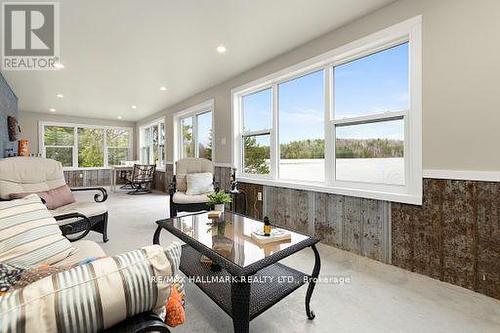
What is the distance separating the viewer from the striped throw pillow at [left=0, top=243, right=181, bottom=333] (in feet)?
1.75

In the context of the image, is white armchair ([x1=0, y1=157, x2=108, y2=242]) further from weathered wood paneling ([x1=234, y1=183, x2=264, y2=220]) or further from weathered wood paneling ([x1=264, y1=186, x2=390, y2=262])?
weathered wood paneling ([x1=264, y1=186, x2=390, y2=262])

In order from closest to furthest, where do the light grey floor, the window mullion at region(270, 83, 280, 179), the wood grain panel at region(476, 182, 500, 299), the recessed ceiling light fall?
the light grey floor, the wood grain panel at region(476, 182, 500, 299), the recessed ceiling light, the window mullion at region(270, 83, 280, 179)

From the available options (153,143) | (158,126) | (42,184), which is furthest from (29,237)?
(153,143)

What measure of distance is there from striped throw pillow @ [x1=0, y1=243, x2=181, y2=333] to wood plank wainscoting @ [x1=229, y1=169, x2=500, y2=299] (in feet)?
7.21

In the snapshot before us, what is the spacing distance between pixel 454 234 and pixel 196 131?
5.13 meters

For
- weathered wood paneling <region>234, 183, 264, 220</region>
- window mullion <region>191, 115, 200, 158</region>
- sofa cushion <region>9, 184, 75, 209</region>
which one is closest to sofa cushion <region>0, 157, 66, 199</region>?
sofa cushion <region>9, 184, 75, 209</region>

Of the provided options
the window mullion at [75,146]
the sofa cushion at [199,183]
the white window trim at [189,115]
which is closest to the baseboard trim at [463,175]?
the sofa cushion at [199,183]

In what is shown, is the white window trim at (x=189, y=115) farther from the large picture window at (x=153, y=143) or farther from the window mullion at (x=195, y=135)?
the large picture window at (x=153, y=143)

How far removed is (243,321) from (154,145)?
25.5 feet

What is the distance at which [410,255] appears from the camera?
2.16 m

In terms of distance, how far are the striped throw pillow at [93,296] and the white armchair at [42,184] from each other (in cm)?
201

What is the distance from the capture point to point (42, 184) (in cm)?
272

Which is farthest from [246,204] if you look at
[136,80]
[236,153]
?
[136,80]

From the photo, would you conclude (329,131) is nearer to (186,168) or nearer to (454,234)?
(454,234)
